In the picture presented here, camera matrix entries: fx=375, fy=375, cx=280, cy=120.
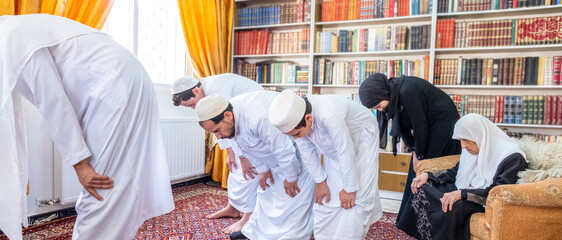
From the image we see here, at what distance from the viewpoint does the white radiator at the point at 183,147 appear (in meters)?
3.58

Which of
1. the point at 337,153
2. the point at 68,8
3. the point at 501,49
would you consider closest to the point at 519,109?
the point at 501,49

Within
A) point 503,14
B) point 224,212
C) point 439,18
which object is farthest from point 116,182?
point 503,14

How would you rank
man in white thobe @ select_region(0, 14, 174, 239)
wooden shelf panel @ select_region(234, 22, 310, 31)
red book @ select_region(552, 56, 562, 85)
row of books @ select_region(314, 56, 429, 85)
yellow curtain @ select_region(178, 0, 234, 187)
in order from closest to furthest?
1. man in white thobe @ select_region(0, 14, 174, 239)
2. red book @ select_region(552, 56, 562, 85)
3. row of books @ select_region(314, 56, 429, 85)
4. yellow curtain @ select_region(178, 0, 234, 187)
5. wooden shelf panel @ select_region(234, 22, 310, 31)

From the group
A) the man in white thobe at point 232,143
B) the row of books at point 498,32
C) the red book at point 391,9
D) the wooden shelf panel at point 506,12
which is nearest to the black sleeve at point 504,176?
the man in white thobe at point 232,143

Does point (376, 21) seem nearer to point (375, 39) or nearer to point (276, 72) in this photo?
point (375, 39)

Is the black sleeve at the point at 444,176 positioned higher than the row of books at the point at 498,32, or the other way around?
the row of books at the point at 498,32

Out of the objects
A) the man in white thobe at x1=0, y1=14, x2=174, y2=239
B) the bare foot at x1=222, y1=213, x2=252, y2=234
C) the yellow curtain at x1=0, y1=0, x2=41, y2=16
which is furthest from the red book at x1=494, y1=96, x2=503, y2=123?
the yellow curtain at x1=0, y1=0, x2=41, y2=16

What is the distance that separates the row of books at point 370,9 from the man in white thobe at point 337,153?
1947 millimetres

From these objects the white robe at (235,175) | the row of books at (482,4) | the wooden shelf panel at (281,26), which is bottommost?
the white robe at (235,175)

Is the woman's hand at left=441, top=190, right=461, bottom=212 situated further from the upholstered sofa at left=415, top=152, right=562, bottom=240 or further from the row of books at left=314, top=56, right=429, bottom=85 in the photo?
the row of books at left=314, top=56, right=429, bottom=85

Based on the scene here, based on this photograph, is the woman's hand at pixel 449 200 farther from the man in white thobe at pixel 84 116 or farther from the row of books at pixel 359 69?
the row of books at pixel 359 69

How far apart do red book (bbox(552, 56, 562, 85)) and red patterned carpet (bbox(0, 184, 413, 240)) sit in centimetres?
173

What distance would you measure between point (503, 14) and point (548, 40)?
17.6 inches

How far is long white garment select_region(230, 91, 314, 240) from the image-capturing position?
1.94 m
